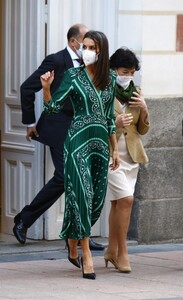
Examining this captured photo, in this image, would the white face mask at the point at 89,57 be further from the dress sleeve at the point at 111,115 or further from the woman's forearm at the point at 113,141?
the woman's forearm at the point at 113,141

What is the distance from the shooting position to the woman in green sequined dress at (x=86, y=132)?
29.0 ft

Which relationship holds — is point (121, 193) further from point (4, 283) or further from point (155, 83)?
point (155, 83)

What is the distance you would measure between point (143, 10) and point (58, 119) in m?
1.41

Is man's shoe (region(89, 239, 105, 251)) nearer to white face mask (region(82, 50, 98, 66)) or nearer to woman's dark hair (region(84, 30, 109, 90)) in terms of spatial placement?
woman's dark hair (region(84, 30, 109, 90))

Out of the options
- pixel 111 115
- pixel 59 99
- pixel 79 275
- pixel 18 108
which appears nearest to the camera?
pixel 59 99

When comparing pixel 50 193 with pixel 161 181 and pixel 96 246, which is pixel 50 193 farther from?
pixel 161 181

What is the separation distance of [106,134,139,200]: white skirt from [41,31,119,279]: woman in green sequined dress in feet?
0.91

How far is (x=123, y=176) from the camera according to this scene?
30.4 ft

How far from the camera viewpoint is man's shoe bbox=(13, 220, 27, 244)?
Result: 413 inches

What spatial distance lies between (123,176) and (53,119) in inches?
52.0

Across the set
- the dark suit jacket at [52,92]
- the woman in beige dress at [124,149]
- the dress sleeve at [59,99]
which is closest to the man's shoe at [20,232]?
the dark suit jacket at [52,92]

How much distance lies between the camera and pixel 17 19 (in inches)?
427

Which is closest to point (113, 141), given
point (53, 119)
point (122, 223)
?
point (122, 223)

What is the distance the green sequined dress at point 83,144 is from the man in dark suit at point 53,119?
1327 mm
